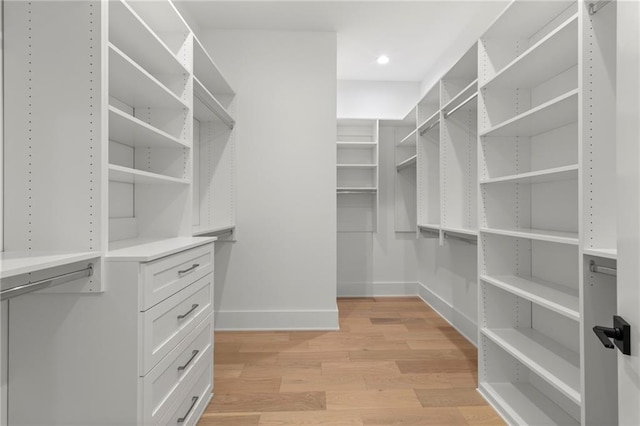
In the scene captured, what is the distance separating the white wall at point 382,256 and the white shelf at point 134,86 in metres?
2.79

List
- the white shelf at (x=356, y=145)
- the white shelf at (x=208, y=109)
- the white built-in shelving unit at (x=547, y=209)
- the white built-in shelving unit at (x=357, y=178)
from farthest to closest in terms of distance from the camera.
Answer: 1. the white built-in shelving unit at (x=357, y=178)
2. the white shelf at (x=356, y=145)
3. the white shelf at (x=208, y=109)
4. the white built-in shelving unit at (x=547, y=209)

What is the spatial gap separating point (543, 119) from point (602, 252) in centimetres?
83

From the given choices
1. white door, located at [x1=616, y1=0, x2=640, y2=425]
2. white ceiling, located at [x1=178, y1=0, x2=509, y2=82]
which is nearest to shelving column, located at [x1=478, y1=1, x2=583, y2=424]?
white door, located at [x1=616, y1=0, x2=640, y2=425]

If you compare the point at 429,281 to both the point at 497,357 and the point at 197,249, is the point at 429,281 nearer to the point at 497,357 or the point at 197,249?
the point at 497,357

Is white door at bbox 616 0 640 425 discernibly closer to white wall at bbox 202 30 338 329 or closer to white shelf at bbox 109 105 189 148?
white shelf at bbox 109 105 189 148

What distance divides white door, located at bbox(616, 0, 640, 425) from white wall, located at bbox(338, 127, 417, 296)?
3.44 meters

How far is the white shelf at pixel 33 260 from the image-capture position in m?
0.81

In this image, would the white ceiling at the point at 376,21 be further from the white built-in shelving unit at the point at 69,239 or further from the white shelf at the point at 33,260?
the white shelf at the point at 33,260

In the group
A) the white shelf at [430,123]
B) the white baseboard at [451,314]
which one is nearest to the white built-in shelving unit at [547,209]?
the white baseboard at [451,314]

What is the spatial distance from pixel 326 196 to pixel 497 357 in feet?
6.02

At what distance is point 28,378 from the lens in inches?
43.9

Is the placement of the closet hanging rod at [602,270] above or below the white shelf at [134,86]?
below

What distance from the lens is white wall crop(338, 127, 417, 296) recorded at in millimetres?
4195

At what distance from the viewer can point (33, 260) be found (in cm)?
95
